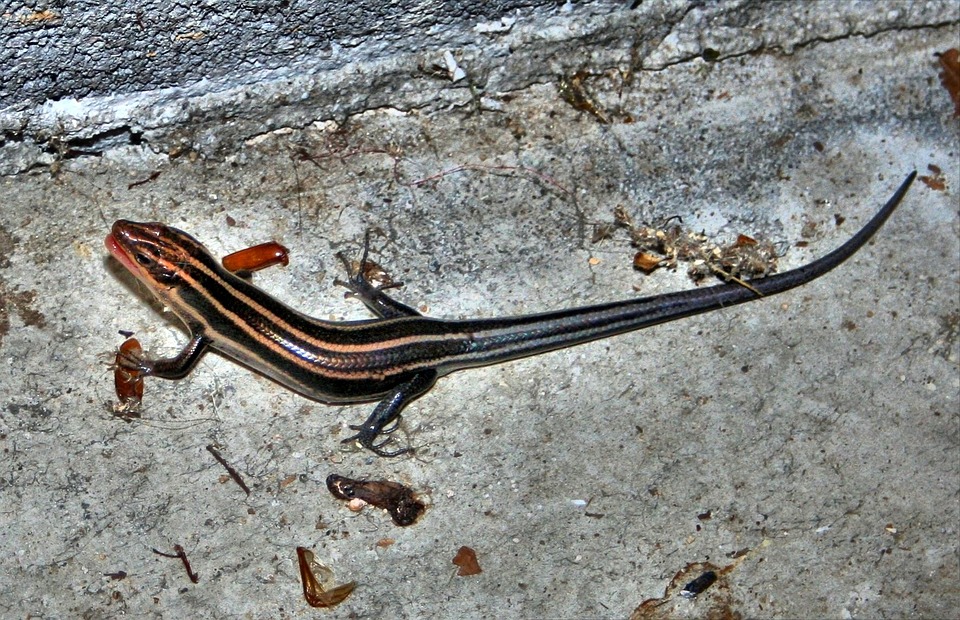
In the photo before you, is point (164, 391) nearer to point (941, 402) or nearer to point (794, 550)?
point (794, 550)

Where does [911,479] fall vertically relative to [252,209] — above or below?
below

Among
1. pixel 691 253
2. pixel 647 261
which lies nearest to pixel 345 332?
pixel 647 261

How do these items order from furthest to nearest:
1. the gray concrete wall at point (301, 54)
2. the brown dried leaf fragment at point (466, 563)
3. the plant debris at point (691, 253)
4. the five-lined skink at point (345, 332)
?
the plant debris at point (691, 253) < the brown dried leaf fragment at point (466, 563) < the five-lined skink at point (345, 332) < the gray concrete wall at point (301, 54)

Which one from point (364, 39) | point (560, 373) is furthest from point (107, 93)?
point (560, 373)

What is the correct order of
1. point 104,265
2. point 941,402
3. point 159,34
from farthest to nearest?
point 941,402, point 104,265, point 159,34

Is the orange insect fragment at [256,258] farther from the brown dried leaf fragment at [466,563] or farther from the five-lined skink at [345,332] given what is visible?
the brown dried leaf fragment at [466,563]

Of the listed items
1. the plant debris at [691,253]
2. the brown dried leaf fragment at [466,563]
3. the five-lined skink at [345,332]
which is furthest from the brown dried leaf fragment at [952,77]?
the brown dried leaf fragment at [466,563]
